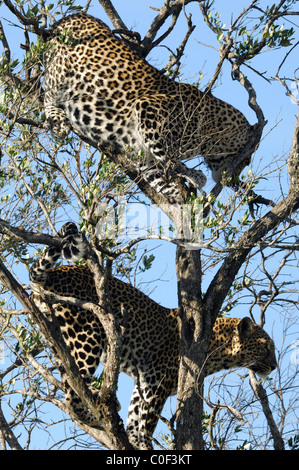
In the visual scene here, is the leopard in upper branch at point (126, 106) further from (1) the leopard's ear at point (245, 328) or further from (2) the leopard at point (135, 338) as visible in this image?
(1) the leopard's ear at point (245, 328)

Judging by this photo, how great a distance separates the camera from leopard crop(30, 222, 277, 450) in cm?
806

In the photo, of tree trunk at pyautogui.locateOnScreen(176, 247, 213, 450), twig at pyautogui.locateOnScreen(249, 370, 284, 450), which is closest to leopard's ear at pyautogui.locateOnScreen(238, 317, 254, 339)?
tree trunk at pyautogui.locateOnScreen(176, 247, 213, 450)

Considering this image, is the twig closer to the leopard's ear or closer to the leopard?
the leopard

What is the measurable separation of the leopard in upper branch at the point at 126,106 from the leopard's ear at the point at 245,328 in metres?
1.67

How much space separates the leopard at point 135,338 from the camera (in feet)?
26.5

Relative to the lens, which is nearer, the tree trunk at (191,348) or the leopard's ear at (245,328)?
the tree trunk at (191,348)

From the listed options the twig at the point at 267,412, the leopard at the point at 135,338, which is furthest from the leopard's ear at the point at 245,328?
the twig at the point at 267,412

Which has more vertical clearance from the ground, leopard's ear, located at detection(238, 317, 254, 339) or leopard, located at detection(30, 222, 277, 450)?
leopard's ear, located at detection(238, 317, 254, 339)

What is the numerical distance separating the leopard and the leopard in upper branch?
143cm

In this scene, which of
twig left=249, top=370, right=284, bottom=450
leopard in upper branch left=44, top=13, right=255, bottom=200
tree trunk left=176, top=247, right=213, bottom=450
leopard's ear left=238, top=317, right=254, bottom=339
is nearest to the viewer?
twig left=249, top=370, right=284, bottom=450

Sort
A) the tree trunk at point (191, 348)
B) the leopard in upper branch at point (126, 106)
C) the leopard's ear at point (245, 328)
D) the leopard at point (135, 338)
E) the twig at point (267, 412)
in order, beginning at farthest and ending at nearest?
1. the leopard's ear at point (245, 328)
2. the leopard in upper branch at point (126, 106)
3. the leopard at point (135, 338)
4. the tree trunk at point (191, 348)
5. the twig at point (267, 412)

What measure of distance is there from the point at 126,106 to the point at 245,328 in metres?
2.95

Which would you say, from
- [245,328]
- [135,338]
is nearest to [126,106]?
[135,338]

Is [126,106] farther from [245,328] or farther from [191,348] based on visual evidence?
[191,348]
